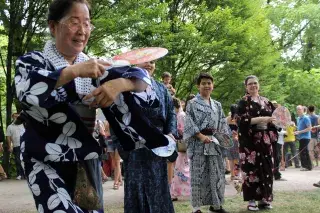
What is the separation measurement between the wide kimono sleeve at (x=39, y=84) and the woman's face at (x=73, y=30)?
15 centimetres

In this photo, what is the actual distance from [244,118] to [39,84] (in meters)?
4.48

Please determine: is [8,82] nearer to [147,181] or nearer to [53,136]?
[147,181]

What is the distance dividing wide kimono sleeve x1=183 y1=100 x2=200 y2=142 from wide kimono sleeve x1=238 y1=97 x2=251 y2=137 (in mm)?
733

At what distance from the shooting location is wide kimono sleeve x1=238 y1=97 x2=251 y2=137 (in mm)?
6059

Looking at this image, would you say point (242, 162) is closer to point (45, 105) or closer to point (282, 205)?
point (282, 205)

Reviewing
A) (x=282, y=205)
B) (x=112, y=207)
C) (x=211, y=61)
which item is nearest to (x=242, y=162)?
(x=282, y=205)

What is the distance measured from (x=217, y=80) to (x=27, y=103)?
14.9 m

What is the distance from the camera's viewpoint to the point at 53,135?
208 cm

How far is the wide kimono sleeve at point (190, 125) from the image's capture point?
5719mm

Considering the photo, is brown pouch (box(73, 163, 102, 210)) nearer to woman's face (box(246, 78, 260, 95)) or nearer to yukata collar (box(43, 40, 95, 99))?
yukata collar (box(43, 40, 95, 99))

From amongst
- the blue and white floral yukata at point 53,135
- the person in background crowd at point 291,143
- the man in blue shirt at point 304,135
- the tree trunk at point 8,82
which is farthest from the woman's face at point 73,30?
the man in blue shirt at point 304,135

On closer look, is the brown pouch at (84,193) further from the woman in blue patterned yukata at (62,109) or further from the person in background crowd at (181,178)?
the person in background crowd at (181,178)

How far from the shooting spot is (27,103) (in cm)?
197

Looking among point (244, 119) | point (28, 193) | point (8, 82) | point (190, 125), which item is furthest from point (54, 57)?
point (8, 82)
